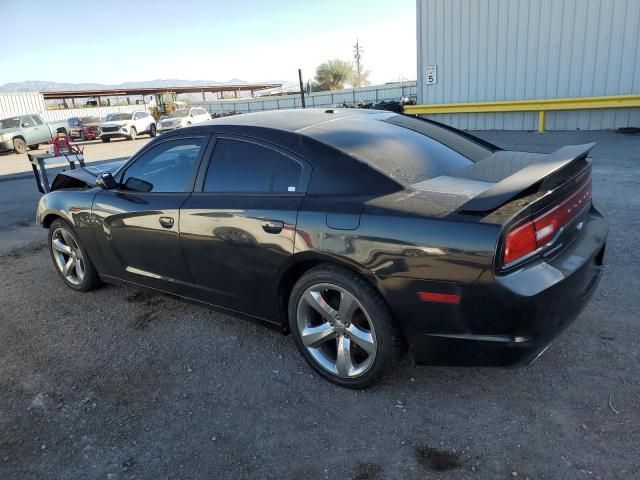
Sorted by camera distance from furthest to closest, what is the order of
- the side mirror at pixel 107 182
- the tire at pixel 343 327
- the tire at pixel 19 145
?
1. the tire at pixel 19 145
2. the side mirror at pixel 107 182
3. the tire at pixel 343 327

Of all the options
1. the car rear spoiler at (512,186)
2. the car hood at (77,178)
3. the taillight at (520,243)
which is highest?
the car rear spoiler at (512,186)

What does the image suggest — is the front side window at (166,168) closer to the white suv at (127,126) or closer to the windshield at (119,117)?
the white suv at (127,126)

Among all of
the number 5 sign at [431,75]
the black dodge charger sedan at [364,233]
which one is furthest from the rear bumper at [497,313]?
the number 5 sign at [431,75]

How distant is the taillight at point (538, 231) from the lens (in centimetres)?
223

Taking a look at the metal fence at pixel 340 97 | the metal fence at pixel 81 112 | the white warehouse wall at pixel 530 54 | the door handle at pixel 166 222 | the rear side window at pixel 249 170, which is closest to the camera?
the rear side window at pixel 249 170

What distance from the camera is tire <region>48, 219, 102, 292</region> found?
14.4ft

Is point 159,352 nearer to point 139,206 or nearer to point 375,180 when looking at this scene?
point 139,206

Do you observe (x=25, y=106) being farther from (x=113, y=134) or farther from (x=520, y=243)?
(x=520, y=243)

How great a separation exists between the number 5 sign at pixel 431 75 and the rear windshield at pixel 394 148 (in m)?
13.1

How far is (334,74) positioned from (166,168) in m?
70.3

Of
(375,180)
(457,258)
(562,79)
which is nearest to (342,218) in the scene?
(375,180)

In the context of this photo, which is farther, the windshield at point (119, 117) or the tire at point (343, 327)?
the windshield at point (119, 117)

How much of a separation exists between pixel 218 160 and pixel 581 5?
12.8m

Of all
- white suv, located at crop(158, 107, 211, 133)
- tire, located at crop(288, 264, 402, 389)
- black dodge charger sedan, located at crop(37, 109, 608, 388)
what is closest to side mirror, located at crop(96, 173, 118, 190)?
black dodge charger sedan, located at crop(37, 109, 608, 388)
